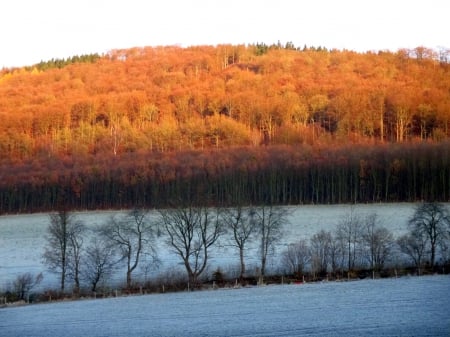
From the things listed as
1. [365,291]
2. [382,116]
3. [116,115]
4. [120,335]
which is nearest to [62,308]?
[120,335]

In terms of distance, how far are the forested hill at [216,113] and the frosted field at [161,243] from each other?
908 centimetres

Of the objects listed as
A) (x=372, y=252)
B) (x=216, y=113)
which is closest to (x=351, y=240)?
(x=372, y=252)

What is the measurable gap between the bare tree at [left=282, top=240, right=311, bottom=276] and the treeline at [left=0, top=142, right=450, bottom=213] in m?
33.5

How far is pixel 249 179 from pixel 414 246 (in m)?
43.3

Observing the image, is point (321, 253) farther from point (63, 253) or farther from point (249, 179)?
point (249, 179)

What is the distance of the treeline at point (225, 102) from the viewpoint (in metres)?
114

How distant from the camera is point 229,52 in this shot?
17650 centimetres

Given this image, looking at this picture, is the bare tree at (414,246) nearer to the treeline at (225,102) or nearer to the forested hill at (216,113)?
the forested hill at (216,113)

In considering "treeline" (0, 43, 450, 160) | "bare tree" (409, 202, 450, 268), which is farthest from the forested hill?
"bare tree" (409, 202, 450, 268)

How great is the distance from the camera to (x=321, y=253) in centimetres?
4084

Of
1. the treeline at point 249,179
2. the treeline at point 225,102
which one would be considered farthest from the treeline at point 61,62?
the treeline at point 249,179

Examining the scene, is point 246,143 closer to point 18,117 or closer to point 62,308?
point 18,117

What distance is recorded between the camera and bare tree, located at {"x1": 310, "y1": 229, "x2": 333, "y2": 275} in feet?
131

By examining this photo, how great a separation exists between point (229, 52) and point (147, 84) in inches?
1301
